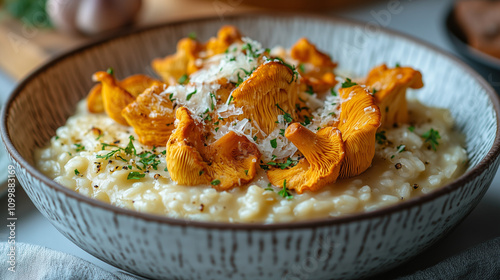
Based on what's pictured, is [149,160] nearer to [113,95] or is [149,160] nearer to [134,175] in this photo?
[134,175]

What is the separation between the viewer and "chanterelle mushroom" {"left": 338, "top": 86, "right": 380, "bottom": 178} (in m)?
2.47

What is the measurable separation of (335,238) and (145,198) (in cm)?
90

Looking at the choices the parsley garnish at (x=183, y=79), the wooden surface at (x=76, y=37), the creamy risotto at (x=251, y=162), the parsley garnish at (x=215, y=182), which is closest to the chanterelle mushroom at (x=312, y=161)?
the creamy risotto at (x=251, y=162)

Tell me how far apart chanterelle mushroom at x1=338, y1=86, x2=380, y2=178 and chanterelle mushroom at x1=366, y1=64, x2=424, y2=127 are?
304 millimetres

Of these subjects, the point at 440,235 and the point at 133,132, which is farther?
the point at 133,132

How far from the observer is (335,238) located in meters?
1.99

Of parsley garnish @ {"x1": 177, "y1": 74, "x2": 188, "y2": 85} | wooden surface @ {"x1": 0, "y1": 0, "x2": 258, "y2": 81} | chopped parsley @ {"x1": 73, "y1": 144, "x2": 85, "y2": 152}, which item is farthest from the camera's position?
wooden surface @ {"x1": 0, "y1": 0, "x2": 258, "y2": 81}

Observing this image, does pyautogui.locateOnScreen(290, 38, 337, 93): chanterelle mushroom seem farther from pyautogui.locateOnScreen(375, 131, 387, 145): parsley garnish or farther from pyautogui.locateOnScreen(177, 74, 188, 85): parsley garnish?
pyautogui.locateOnScreen(177, 74, 188, 85): parsley garnish

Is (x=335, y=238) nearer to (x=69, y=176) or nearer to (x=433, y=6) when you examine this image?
(x=69, y=176)

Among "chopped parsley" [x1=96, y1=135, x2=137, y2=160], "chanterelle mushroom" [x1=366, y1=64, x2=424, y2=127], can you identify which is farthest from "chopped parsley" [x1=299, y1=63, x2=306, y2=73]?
"chopped parsley" [x1=96, y1=135, x2=137, y2=160]

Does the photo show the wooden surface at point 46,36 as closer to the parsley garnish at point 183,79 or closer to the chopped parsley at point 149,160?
the parsley garnish at point 183,79

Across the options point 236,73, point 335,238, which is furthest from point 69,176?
point 335,238

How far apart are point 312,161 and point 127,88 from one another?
133cm

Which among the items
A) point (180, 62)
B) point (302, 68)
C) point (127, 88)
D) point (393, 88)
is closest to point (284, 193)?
point (393, 88)
